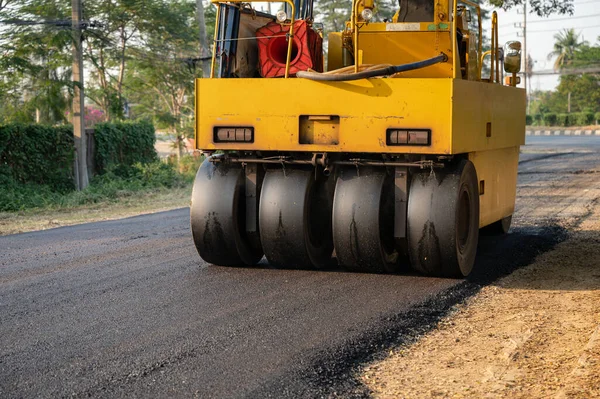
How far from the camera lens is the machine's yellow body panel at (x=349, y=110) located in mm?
8156

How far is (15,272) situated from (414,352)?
4.72 meters

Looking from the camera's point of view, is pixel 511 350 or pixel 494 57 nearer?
pixel 511 350

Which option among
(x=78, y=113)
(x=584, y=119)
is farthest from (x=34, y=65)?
(x=584, y=119)

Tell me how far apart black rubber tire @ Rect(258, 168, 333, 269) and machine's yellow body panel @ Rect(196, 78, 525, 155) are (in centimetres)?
36

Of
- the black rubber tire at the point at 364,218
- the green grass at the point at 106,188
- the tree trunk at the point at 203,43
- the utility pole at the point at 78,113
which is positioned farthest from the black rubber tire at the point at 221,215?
the tree trunk at the point at 203,43

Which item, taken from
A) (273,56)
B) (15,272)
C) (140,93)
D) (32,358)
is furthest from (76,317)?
(140,93)

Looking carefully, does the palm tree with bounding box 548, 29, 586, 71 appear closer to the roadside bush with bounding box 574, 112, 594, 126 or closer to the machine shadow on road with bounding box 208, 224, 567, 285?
the roadside bush with bounding box 574, 112, 594, 126

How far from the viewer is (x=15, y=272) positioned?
9156mm

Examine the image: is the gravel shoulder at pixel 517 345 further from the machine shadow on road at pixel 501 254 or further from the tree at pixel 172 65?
the tree at pixel 172 65

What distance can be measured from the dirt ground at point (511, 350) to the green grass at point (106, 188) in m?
12.4

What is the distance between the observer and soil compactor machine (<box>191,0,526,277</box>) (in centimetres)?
831

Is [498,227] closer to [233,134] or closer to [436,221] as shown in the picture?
[436,221]

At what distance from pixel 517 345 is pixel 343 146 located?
9.34 feet

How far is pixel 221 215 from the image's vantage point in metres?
8.97
